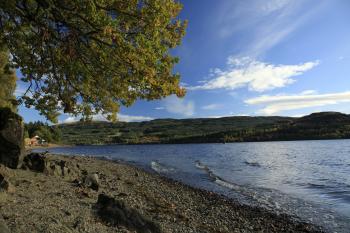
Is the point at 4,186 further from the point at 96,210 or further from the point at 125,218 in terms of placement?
the point at 125,218

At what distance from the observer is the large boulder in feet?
71.9

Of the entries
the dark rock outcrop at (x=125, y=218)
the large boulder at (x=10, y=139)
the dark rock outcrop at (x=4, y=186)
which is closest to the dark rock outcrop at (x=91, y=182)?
the large boulder at (x=10, y=139)

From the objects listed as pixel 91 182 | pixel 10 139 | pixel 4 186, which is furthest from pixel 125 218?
pixel 10 139

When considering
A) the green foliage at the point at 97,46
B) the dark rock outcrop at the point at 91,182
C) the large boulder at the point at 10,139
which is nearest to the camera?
the green foliage at the point at 97,46

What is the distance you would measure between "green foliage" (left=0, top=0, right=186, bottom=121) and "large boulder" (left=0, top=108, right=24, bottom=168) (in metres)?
4.20

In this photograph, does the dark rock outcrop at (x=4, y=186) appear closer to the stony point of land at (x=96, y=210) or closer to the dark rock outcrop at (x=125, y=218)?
the stony point of land at (x=96, y=210)

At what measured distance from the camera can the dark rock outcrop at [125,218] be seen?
547 inches

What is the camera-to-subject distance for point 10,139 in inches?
866

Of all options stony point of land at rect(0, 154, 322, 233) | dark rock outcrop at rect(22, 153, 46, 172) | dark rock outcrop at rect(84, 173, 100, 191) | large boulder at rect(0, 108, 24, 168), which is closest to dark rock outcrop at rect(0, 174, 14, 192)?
stony point of land at rect(0, 154, 322, 233)

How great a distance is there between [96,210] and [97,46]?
7380 millimetres

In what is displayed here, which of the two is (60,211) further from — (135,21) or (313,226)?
(313,226)

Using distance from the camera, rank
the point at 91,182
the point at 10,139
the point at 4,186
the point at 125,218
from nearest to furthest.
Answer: the point at 125,218 → the point at 4,186 → the point at 10,139 → the point at 91,182

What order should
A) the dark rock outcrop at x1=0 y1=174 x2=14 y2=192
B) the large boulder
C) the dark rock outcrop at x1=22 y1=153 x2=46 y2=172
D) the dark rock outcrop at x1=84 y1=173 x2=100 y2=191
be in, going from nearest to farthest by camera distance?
the dark rock outcrop at x1=0 y1=174 x2=14 y2=192
the large boulder
the dark rock outcrop at x1=84 y1=173 x2=100 y2=191
the dark rock outcrop at x1=22 y1=153 x2=46 y2=172

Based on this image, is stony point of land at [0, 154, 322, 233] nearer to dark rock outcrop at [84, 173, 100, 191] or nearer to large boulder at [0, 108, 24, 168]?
dark rock outcrop at [84, 173, 100, 191]
